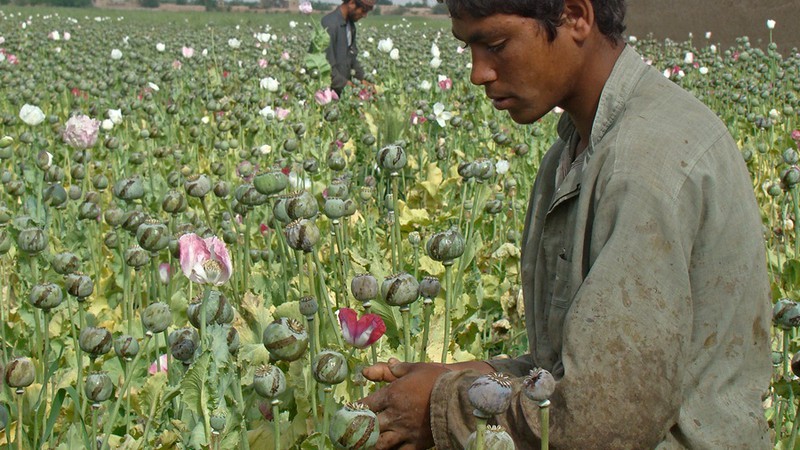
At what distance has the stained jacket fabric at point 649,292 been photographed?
4.68ft

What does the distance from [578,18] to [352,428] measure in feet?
2.40

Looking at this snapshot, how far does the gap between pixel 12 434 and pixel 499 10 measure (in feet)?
4.48

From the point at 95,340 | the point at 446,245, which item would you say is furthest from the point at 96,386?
the point at 446,245

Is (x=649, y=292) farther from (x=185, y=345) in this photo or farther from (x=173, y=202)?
(x=173, y=202)

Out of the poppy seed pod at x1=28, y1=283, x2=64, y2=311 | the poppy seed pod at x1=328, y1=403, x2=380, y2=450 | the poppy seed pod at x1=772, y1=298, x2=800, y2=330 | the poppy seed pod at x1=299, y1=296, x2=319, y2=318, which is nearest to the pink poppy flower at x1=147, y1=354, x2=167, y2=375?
the poppy seed pod at x1=28, y1=283, x2=64, y2=311

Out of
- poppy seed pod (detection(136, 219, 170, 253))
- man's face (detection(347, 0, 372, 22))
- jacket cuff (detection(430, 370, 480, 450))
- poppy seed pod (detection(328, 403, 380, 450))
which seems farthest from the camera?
man's face (detection(347, 0, 372, 22))

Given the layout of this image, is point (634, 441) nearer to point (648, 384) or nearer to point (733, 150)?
point (648, 384)

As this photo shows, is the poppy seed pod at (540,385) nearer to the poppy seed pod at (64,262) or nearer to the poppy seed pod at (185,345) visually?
the poppy seed pod at (185,345)

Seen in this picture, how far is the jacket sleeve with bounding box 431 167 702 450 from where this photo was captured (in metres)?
1.42

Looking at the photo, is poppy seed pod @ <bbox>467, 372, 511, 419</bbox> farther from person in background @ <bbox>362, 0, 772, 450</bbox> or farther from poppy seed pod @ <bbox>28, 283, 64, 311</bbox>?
poppy seed pod @ <bbox>28, 283, 64, 311</bbox>

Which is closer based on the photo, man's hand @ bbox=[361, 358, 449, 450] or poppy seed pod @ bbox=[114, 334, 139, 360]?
man's hand @ bbox=[361, 358, 449, 450]

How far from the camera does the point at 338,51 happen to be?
25.2 ft

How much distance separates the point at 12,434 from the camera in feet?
7.29

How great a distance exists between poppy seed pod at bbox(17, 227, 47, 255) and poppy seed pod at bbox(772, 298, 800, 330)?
152 centimetres
